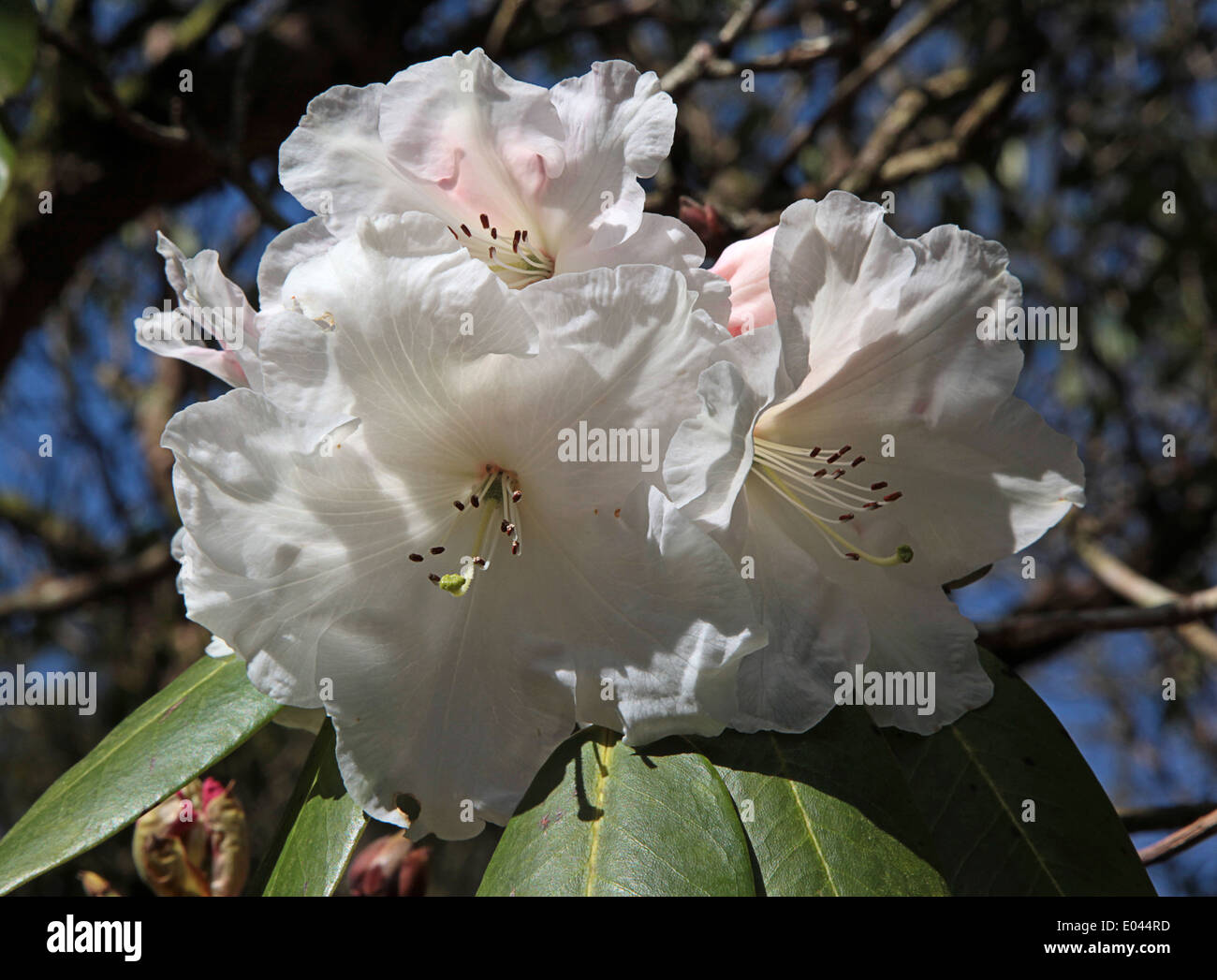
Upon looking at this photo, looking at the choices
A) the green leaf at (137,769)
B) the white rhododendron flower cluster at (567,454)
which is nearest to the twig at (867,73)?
the white rhododendron flower cluster at (567,454)

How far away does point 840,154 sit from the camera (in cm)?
222

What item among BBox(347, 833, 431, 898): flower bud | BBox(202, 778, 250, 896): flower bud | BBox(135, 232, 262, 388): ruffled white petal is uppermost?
BBox(135, 232, 262, 388): ruffled white petal

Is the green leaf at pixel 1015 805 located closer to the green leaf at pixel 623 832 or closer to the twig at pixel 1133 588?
the green leaf at pixel 623 832

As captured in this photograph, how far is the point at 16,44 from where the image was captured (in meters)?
1.16

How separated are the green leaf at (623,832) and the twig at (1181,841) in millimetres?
398

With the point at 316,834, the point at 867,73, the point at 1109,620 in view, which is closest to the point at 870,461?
the point at 316,834

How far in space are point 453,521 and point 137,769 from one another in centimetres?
35

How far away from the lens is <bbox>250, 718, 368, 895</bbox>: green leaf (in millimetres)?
868

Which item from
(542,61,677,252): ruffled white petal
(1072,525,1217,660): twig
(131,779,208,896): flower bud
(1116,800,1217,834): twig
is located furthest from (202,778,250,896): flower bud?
(1072,525,1217,660): twig

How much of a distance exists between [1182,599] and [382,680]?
101 cm

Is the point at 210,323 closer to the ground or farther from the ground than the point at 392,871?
farther from the ground

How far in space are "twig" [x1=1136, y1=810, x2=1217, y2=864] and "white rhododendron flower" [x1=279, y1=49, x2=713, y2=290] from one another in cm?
64

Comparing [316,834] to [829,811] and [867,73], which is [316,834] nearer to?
[829,811]

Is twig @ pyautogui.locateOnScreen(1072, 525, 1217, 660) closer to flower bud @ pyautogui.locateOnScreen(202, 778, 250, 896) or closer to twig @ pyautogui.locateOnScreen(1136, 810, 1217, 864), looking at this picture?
twig @ pyautogui.locateOnScreen(1136, 810, 1217, 864)
